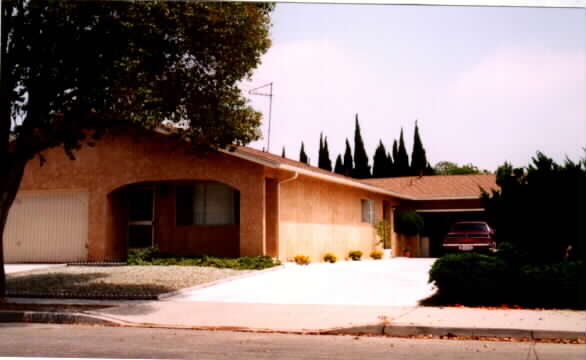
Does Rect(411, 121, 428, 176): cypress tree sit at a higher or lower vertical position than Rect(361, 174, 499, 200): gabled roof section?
higher

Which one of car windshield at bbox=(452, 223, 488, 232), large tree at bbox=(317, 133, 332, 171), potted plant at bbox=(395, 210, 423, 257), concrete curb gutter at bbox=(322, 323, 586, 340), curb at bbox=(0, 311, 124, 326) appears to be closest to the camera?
concrete curb gutter at bbox=(322, 323, 586, 340)

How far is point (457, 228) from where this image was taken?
1967 centimetres

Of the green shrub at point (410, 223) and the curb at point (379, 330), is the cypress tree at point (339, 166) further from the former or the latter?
the curb at point (379, 330)

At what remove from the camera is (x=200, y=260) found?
1739 centimetres

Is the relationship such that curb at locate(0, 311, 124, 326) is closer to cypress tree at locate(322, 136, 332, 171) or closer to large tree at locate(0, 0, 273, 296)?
large tree at locate(0, 0, 273, 296)

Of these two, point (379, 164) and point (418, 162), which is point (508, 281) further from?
point (418, 162)

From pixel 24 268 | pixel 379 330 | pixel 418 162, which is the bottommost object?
pixel 379 330

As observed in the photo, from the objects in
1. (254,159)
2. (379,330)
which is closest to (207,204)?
(254,159)

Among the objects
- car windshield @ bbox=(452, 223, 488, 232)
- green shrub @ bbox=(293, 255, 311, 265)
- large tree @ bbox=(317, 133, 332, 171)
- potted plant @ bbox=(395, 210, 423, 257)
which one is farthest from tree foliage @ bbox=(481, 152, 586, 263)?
potted plant @ bbox=(395, 210, 423, 257)

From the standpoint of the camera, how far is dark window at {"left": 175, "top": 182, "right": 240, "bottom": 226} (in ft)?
63.1

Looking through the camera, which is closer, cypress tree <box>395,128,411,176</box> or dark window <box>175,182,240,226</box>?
dark window <box>175,182,240,226</box>

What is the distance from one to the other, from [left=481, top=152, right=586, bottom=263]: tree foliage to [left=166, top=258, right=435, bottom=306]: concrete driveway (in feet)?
5.99

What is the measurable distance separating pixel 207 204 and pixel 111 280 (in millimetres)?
5313

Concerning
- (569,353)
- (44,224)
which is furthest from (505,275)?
(44,224)
